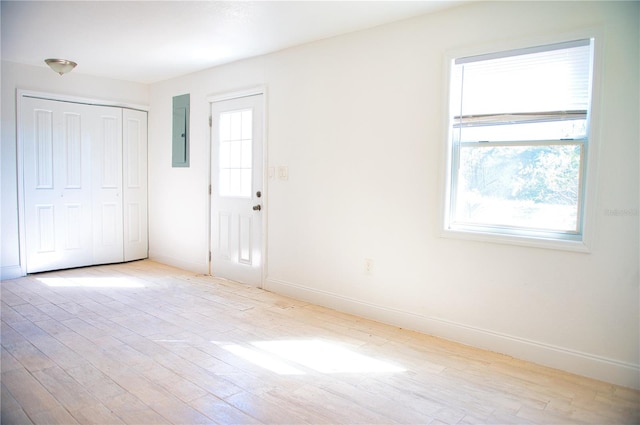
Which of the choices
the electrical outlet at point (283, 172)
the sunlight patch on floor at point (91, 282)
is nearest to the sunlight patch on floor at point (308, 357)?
the electrical outlet at point (283, 172)

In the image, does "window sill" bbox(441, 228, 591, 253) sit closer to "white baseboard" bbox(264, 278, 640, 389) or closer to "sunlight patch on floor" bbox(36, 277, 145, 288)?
"white baseboard" bbox(264, 278, 640, 389)

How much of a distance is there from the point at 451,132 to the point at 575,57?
90cm

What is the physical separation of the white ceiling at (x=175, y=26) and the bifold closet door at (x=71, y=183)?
780mm

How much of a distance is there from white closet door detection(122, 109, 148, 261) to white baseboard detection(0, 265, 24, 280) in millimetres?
1269

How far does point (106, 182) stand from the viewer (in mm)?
5742

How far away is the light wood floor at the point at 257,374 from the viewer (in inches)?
88.0

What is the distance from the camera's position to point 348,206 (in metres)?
3.88

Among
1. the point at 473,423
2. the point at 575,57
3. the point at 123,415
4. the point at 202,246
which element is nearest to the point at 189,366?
the point at 123,415

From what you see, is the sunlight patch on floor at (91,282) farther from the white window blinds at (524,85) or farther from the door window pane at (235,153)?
the white window blinds at (524,85)

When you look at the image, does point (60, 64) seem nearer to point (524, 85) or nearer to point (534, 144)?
point (524, 85)

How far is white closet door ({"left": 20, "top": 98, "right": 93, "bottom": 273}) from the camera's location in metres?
5.08

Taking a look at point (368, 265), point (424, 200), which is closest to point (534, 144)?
point (424, 200)

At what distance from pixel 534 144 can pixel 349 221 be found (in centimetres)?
164

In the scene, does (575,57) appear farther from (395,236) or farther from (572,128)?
(395,236)
